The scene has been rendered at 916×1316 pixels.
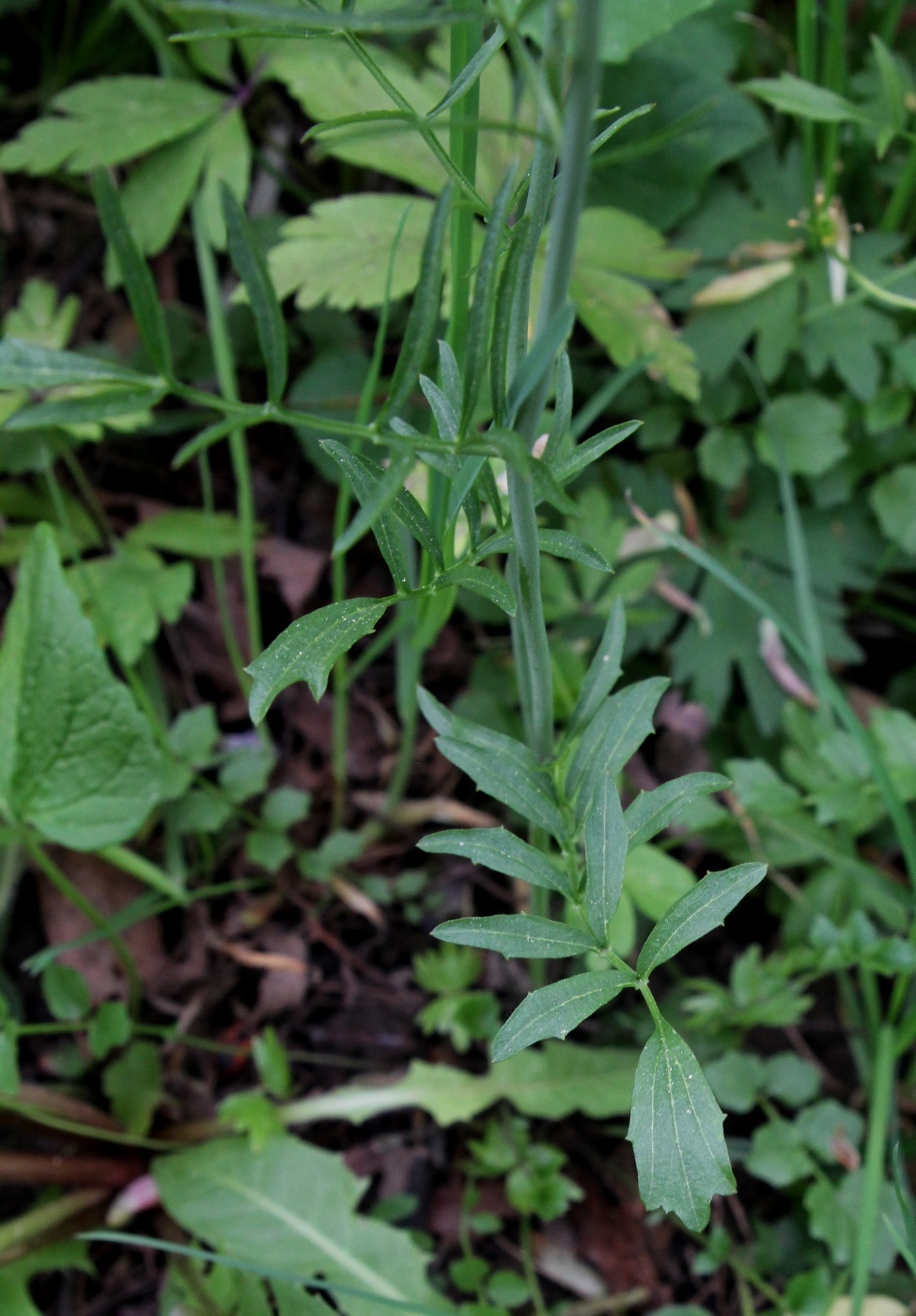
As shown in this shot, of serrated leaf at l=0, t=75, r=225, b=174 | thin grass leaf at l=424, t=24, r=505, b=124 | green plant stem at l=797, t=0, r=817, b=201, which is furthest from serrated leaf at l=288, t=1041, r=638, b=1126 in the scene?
serrated leaf at l=0, t=75, r=225, b=174

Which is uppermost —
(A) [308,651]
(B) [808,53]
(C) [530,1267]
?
(B) [808,53]

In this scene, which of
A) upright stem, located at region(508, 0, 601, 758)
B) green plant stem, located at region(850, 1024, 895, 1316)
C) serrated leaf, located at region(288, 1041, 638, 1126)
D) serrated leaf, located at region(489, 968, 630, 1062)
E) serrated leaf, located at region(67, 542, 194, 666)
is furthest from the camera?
serrated leaf, located at region(67, 542, 194, 666)

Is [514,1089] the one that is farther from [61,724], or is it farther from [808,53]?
[808,53]

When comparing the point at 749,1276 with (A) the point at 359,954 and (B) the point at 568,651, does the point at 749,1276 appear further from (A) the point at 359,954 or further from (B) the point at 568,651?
(B) the point at 568,651

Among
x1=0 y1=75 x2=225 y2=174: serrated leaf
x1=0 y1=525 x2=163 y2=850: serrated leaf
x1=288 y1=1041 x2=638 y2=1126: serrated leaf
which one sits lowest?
x1=288 y1=1041 x2=638 y2=1126: serrated leaf

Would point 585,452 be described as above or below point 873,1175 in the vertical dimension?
above

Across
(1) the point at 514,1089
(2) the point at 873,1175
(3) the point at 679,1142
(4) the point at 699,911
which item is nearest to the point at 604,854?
(4) the point at 699,911

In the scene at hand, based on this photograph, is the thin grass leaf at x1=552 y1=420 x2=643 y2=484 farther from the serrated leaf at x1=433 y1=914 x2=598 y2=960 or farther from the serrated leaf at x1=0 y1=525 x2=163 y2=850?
the serrated leaf at x1=0 y1=525 x2=163 y2=850
